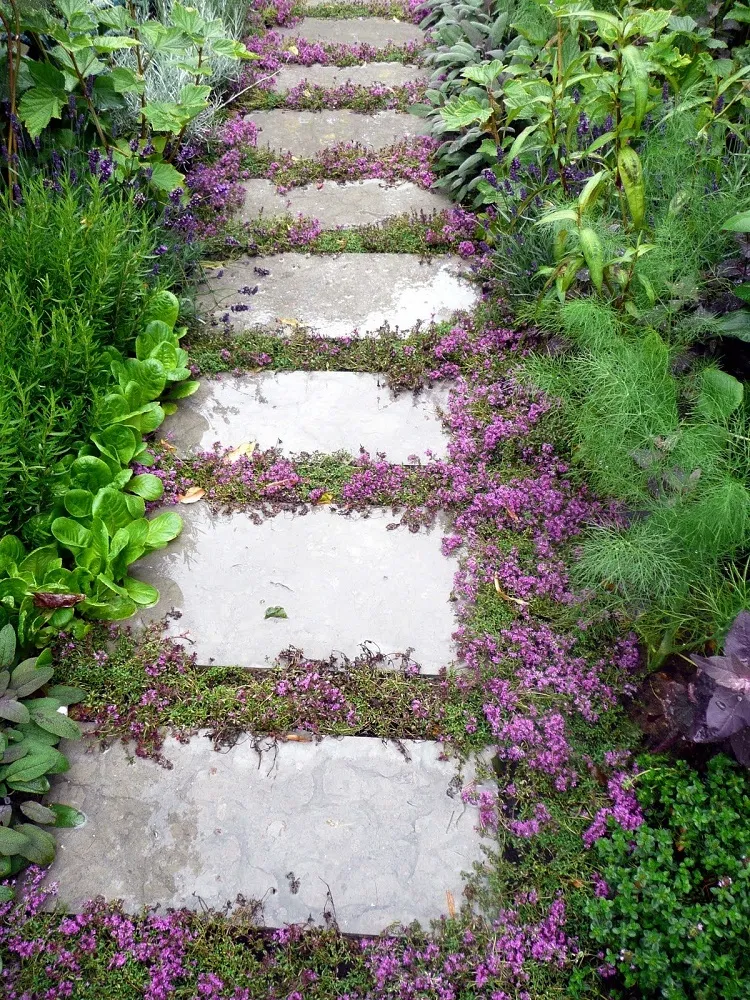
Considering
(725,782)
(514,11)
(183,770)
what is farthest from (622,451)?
(514,11)

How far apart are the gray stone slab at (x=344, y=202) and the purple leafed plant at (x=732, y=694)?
328cm

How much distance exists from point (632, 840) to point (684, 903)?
0.20 m

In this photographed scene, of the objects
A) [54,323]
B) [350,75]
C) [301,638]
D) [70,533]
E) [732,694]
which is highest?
[350,75]

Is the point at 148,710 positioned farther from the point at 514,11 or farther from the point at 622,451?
the point at 514,11

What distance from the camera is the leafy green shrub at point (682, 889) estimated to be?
1.86 metres

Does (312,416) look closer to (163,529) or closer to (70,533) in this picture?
(163,529)

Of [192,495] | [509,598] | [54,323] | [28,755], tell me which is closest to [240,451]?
[192,495]

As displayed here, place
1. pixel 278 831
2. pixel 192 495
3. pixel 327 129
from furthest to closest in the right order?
pixel 327 129
pixel 192 495
pixel 278 831

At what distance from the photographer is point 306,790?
7.63ft

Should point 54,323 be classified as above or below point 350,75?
below

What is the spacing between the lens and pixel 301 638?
268 centimetres

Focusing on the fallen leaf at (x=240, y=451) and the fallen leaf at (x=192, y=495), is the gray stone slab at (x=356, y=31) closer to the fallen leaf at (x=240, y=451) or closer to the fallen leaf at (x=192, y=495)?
the fallen leaf at (x=240, y=451)

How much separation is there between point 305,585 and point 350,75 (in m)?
4.70

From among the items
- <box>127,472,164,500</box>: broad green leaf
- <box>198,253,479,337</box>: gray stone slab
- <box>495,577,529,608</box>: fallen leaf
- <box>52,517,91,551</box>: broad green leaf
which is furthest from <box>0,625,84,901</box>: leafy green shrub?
<box>198,253,479,337</box>: gray stone slab
